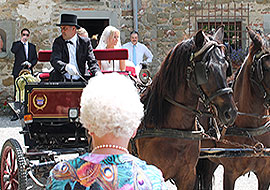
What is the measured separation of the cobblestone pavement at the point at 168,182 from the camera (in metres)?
6.35

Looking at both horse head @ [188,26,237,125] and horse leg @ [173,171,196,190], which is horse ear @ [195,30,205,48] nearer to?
horse head @ [188,26,237,125]

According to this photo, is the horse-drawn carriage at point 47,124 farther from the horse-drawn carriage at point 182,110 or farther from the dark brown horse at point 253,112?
the dark brown horse at point 253,112

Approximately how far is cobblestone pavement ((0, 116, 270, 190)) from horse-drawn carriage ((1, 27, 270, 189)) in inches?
34.4

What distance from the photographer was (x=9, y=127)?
11.3 meters

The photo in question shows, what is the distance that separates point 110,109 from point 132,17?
1138 cm

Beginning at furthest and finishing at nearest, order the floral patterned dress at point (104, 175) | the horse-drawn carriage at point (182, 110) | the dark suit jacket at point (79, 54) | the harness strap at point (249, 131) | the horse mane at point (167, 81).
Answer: the dark suit jacket at point (79, 54) < the harness strap at point (249, 131) < the horse mane at point (167, 81) < the horse-drawn carriage at point (182, 110) < the floral patterned dress at point (104, 175)

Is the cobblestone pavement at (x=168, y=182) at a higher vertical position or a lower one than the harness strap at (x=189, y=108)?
lower

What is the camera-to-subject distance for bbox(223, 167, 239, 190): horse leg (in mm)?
4621

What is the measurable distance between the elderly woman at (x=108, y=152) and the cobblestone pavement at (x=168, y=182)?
305cm

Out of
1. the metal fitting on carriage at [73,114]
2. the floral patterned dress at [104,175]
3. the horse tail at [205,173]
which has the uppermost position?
the floral patterned dress at [104,175]

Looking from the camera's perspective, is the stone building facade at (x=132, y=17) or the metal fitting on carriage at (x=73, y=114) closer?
the metal fitting on carriage at (x=73, y=114)

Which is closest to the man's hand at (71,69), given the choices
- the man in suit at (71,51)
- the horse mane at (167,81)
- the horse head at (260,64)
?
the man in suit at (71,51)

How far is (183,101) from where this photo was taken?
4.08 m

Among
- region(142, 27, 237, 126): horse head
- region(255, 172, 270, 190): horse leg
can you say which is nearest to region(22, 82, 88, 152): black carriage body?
region(142, 27, 237, 126): horse head
